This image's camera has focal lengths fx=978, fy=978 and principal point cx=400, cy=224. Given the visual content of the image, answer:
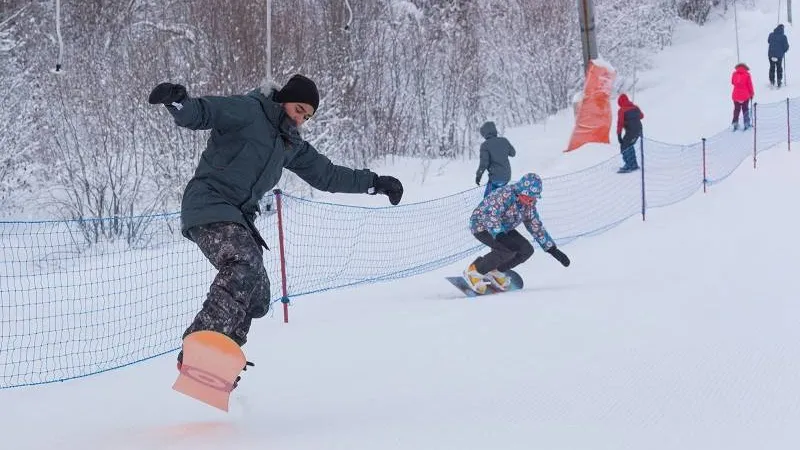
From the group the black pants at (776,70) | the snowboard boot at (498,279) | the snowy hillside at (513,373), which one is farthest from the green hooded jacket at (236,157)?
the black pants at (776,70)

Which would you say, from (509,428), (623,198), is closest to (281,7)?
(623,198)

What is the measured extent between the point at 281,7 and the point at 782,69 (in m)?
12.4

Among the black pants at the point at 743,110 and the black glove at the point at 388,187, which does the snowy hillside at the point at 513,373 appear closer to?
the black glove at the point at 388,187

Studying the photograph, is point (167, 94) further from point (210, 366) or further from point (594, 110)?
point (594, 110)

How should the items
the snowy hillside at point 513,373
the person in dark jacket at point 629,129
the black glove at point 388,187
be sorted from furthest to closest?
the person in dark jacket at point 629,129 < the black glove at point 388,187 < the snowy hillside at point 513,373

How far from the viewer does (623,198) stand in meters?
14.6

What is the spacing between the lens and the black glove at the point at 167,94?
12.8 ft

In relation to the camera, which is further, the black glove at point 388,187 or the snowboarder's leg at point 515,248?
the snowboarder's leg at point 515,248

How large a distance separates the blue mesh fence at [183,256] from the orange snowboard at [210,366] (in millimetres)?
2542

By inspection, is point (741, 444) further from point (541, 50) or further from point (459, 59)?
point (541, 50)

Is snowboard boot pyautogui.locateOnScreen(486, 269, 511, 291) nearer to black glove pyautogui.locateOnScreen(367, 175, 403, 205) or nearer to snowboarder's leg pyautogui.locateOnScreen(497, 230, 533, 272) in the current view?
snowboarder's leg pyautogui.locateOnScreen(497, 230, 533, 272)

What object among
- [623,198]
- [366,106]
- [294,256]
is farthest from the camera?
[366,106]

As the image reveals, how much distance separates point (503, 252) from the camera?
8.72 meters

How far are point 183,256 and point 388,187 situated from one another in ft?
22.6
